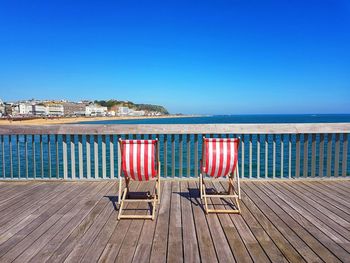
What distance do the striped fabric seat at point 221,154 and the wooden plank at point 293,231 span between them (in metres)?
0.70

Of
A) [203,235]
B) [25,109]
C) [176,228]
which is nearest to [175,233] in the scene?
[176,228]

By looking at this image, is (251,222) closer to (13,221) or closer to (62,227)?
(62,227)

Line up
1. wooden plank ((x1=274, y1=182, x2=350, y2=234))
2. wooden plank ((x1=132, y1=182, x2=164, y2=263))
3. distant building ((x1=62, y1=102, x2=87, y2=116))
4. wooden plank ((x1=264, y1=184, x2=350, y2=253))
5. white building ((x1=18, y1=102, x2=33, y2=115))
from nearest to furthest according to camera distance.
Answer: wooden plank ((x1=132, y1=182, x2=164, y2=263)), wooden plank ((x1=264, y1=184, x2=350, y2=253)), wooden plank ((x1=274, y1=182, x2=350, y2=234)), white building ((x1=18, y1=102, x2=33, y2=115)), distant building ((x1=62, y1=102, x2=87, y2=116))

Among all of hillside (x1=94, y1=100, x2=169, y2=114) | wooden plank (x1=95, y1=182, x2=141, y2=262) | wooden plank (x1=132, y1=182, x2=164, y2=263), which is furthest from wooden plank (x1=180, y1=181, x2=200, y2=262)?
hillside (x1=94, y1=100, x2=169, y2=114)

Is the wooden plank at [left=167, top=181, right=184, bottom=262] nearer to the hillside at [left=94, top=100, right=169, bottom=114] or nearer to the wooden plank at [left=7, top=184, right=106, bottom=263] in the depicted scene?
the wooden plank at [left=7, top=184, right=106, bottom=263]

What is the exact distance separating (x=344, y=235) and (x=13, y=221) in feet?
11.6

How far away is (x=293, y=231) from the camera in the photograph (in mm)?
2449

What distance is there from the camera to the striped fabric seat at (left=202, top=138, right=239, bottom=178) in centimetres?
308

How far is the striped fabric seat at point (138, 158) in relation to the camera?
2932 mm

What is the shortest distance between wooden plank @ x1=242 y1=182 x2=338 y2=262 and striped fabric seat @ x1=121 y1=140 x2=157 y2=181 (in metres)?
1.53

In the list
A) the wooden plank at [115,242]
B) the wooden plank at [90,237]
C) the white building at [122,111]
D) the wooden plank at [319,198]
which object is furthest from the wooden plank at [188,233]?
the white building at [122,111]

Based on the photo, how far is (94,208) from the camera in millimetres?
3086

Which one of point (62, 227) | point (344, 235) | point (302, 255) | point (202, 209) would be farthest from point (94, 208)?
point (344, 235)

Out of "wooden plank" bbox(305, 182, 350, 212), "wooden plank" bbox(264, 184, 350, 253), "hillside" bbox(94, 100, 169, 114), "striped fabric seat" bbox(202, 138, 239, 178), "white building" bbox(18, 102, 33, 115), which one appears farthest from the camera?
"hillside" bbox(94, 100, 169, 114)
